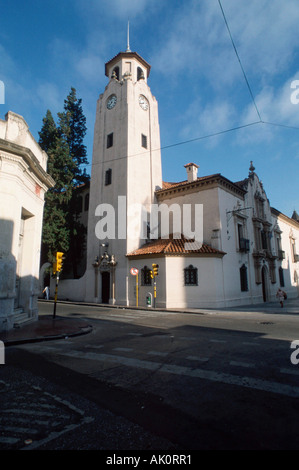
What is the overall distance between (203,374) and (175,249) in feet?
57.5

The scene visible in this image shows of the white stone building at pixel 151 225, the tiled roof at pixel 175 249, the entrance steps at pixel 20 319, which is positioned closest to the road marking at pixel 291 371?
the entrance steps at pixel 20 319

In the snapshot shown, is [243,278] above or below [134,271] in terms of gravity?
below

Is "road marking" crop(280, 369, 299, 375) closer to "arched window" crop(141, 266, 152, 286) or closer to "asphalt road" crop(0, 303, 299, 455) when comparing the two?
"asphalt road" crop(0, 303, 299, 455)

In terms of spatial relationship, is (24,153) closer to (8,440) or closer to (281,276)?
(8,440)

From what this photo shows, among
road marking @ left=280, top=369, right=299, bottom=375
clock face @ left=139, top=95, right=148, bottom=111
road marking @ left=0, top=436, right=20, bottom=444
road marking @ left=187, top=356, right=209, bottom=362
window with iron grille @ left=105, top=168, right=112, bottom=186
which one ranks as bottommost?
road marking @ left=187, top=356, right=209, bottom=362

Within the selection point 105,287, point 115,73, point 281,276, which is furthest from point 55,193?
point 281,276

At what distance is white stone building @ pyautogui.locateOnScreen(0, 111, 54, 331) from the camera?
10.2 metres

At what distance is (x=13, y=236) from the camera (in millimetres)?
10633

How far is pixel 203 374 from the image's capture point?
506 centimetres

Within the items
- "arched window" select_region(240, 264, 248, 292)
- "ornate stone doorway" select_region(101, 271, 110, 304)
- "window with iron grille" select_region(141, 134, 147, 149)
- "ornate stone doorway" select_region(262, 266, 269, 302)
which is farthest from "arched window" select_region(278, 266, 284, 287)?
"window with iron grille" select_region(141, 134, 147, 149)

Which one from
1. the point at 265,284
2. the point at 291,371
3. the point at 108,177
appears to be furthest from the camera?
the point at 265,284

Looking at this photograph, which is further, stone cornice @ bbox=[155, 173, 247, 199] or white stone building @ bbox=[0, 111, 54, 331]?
stone cornice @ bbox=[155, 173, 247, 199]

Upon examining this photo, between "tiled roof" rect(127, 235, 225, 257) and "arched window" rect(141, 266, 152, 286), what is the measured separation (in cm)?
140

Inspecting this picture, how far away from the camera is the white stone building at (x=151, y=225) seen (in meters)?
22.4
